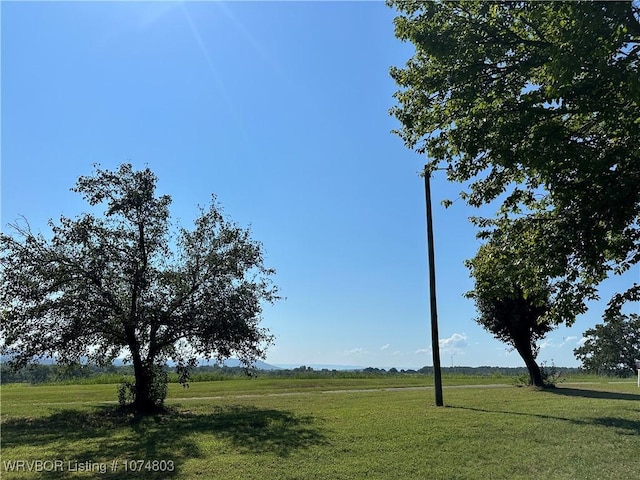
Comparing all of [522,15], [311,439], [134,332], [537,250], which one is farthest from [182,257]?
[522,15]

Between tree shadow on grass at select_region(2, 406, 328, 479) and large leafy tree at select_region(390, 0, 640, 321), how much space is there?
6441 millimetres

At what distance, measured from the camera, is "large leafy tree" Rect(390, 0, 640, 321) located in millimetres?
6328

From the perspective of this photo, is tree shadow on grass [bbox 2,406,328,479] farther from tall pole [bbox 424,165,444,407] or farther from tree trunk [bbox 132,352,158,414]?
tall pole [bbox 424,165,444,407]

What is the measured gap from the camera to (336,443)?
9.80 m

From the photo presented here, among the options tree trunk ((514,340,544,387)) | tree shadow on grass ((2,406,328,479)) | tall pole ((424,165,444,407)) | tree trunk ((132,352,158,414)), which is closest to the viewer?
tree shadow on grass ((2,406,328,479))

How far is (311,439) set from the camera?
34.1 ft

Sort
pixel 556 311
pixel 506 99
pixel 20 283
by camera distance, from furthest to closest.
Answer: pixel 20 283, pixel 556 311, pixel 506 99

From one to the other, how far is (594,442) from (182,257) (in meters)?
13.4

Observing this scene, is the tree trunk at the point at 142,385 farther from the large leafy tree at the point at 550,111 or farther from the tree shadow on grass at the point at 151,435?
the large leafy tree at the point at 550,111

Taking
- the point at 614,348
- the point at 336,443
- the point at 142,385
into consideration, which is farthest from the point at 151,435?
the point at 614,348

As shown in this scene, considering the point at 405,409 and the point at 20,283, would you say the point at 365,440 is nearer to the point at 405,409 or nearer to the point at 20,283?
the point at 405,409

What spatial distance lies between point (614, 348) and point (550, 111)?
201ft

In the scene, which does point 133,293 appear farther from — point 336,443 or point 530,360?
point 530,360

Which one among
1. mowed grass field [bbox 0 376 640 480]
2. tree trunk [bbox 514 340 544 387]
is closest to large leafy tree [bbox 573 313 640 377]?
tree trunk [bbox 514 340 544 387]
